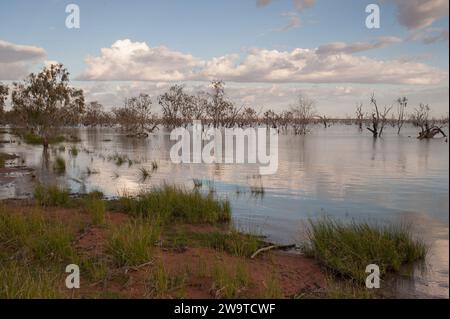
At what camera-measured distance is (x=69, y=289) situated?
20.8 feet

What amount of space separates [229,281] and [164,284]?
1.01 metres

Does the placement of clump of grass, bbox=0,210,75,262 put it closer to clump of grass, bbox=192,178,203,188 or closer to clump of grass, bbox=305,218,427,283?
clump of grass, bbox=305,218,427,283

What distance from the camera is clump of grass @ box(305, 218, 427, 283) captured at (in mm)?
7586

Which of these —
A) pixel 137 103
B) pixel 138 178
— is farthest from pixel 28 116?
pixel 137 103

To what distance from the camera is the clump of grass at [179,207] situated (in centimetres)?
1159

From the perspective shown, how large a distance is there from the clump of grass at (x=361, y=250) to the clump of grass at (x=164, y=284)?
2.93 metres

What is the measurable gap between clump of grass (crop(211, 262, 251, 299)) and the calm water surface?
8.61 ft

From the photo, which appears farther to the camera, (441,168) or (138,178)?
(441,168)

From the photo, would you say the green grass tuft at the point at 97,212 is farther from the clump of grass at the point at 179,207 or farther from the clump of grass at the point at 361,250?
the clump of grass at the point at 361,250

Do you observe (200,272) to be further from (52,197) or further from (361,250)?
(52,197)

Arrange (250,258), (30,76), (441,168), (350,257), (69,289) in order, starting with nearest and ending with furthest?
(69,289)
(350,257)
(250,258)
(441,168)
(30,76)
